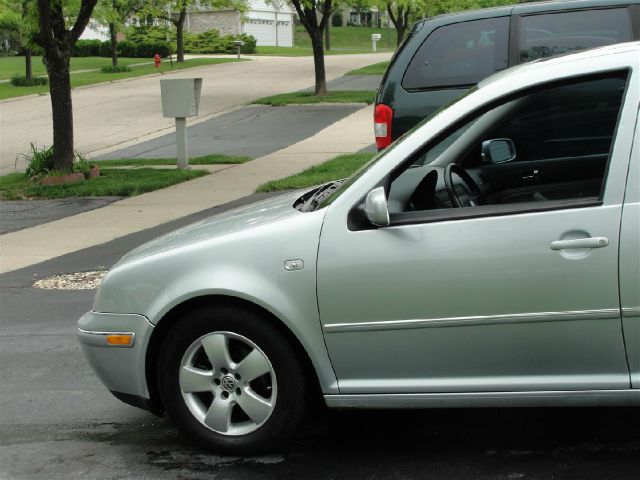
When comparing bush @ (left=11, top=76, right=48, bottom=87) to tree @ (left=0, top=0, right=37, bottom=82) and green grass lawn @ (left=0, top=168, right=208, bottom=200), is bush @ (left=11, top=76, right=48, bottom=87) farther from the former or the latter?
green grass lawn @ (left=0, top=168, right=208, bottom=200)

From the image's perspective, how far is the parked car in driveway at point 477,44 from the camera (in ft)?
27.4

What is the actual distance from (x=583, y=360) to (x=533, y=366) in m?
0.20

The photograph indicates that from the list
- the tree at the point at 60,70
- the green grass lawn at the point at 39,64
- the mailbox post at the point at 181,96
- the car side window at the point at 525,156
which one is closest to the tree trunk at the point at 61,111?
the tree at the point at 60,70

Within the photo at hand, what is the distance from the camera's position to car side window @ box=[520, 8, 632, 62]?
8273 mm

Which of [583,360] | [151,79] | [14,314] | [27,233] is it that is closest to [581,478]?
[583,360]

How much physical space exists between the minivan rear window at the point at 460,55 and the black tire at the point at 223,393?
4846 millimetres

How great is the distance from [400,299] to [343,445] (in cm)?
89

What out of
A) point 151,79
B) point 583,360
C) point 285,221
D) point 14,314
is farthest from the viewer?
point 151,79

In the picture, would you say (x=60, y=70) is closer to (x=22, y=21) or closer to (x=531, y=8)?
(x=22, y=21)

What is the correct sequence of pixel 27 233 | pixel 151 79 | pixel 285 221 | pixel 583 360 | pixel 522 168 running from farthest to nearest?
pixel 151 79
pixel 27 233
pixel 522 168
pixel 285 221
pixel 583 360

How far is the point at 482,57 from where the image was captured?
862cm

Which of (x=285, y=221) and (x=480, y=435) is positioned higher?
(x=285, y=221)

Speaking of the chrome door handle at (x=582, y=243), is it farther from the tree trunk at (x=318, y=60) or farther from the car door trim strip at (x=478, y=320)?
the tree trunk at (x=318, y=60)

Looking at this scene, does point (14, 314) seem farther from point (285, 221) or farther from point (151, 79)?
point (151, 79)
